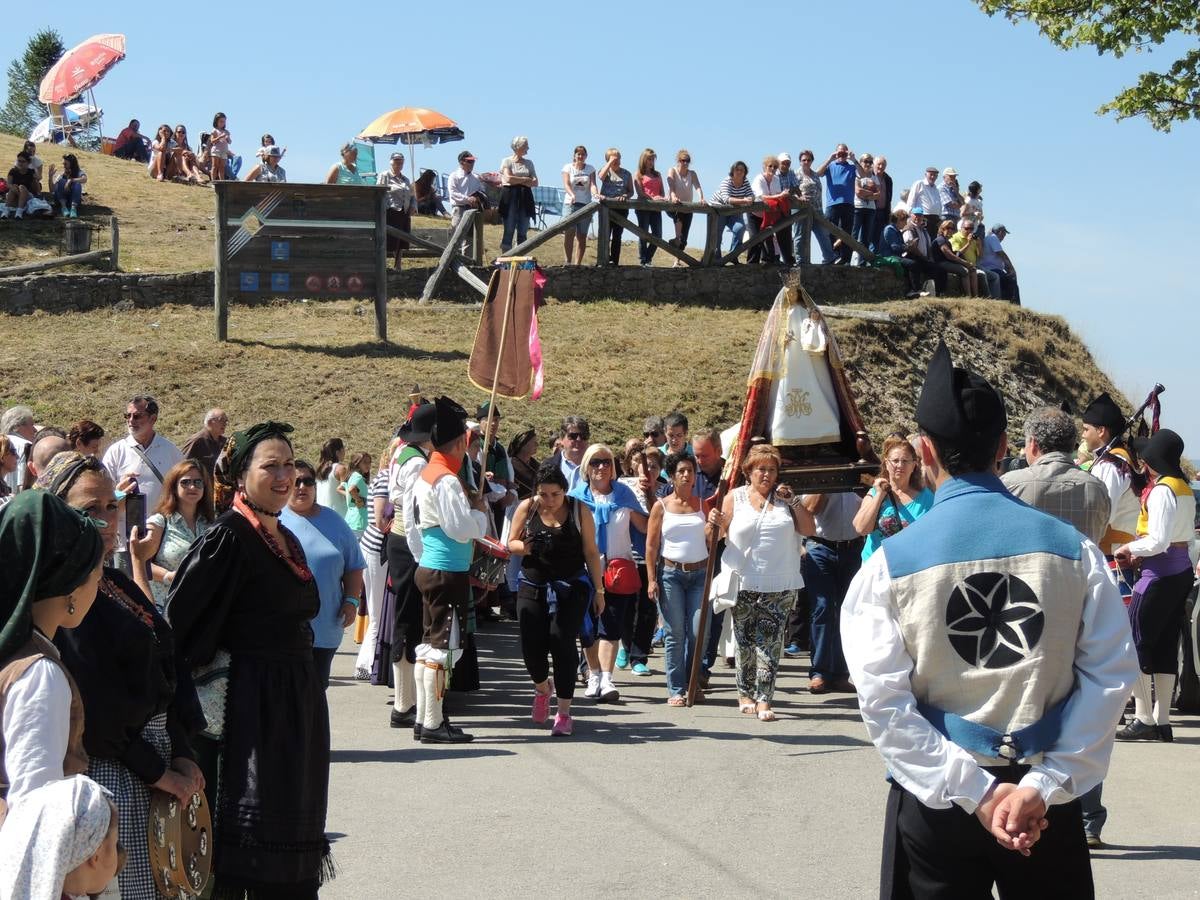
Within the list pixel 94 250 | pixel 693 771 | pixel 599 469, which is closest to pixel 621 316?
pixel 94 250

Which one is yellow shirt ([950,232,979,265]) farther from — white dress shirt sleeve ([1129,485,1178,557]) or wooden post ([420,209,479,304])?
white dress shirt sleeve ([1129,485,1178,557])

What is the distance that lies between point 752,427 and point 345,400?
Result: 8392mm

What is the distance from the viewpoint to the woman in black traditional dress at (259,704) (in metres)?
5.00

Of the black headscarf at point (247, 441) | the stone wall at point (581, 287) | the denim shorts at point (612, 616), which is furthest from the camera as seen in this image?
the stone wall at point (581, 287)

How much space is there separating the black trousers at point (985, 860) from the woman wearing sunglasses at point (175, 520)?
5.00m

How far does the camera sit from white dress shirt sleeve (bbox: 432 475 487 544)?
8945mm

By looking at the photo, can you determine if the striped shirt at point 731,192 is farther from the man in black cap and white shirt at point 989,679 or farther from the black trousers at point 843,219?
the man in black cap and white shirt at point 989,679

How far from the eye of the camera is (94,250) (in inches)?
922

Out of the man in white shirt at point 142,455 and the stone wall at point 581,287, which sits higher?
the stone wall at point 581,287

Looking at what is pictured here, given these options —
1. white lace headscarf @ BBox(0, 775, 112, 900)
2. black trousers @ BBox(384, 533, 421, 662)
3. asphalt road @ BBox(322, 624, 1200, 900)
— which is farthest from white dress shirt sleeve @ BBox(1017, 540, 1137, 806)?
black trousers @ BBox(384, 533, 421, 662)

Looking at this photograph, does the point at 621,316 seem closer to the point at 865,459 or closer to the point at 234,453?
the point at 865,459

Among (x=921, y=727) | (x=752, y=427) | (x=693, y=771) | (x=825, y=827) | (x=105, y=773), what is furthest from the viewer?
(x=752, y=427)

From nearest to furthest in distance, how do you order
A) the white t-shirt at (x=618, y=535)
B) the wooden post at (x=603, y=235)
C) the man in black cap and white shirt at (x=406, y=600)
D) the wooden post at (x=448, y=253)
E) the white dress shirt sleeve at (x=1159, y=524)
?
the white dress shirt sleeve at (x=1159, y=524), the man in black cap and white shirt at (x=406, y=600), the white t-shirt at (x=618, y=535), the wooden post at (x=448, y=253), the wooden post at (x=603, y=235)

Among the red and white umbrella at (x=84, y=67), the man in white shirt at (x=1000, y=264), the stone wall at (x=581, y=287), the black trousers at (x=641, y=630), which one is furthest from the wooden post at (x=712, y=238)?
the red and white umbrella at (x=84, y=67)
